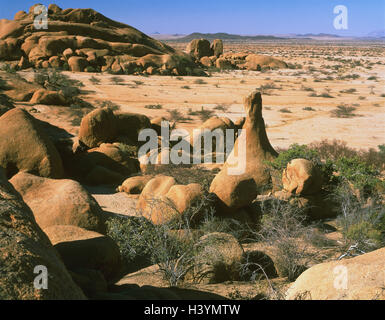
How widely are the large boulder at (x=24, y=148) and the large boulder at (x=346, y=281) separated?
540 centimetres

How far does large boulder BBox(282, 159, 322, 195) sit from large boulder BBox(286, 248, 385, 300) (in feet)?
9.19

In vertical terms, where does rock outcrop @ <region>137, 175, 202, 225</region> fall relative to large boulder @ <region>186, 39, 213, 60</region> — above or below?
below

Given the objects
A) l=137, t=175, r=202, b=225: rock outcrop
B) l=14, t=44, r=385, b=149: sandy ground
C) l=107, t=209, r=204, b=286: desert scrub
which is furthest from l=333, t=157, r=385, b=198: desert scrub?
l=14, t=44, r=385, b=149: sandy ground

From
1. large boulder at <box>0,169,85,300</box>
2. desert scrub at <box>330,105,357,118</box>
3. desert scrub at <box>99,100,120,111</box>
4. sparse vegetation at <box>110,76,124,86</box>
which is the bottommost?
desert scrub at <box>330,105,357,118</box>

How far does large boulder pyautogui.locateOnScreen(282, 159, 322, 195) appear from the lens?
582 centimetres

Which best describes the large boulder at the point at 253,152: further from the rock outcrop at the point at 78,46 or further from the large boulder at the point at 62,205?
the rock outcrop at the point at 78,46

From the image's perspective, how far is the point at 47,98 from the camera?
13.8 meters

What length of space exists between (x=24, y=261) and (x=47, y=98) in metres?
13.1

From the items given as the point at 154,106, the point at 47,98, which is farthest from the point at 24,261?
the point at 154,106

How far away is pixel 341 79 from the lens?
28.7 meters

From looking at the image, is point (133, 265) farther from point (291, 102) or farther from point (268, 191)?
point (291, 102)

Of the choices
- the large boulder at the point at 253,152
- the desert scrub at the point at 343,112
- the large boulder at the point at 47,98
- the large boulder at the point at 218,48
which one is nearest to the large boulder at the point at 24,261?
the large boulder at the point at 253,152

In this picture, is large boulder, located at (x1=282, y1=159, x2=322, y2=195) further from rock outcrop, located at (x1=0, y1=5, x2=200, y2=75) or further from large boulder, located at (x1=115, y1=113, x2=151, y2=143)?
rock outcrop, located at (x1=0, y1=5, x2=200, y2=75)
